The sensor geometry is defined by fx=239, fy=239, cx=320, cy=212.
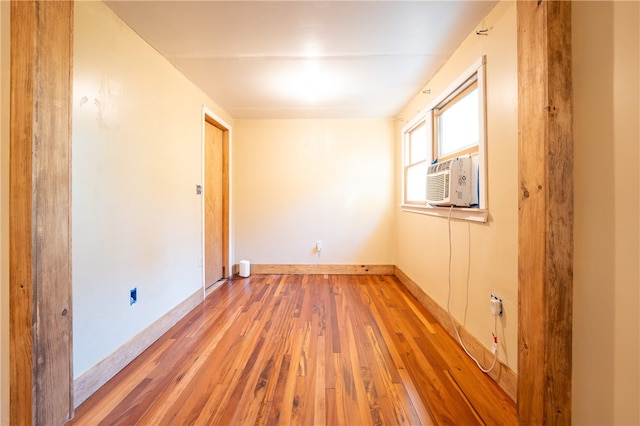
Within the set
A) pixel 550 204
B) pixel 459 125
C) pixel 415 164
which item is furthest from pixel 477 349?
pixel 415 164

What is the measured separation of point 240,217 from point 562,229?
3.43m

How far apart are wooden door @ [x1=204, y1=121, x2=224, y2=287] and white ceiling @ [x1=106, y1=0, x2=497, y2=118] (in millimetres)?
630

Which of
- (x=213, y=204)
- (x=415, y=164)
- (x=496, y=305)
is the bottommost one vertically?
(x=496, y=305)

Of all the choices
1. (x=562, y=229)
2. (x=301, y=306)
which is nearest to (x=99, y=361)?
(x=301, y=306)

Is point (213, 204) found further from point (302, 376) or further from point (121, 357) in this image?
point (302, 376)

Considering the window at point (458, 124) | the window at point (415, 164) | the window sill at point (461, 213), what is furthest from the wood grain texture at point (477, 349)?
the window at point (458, 124)

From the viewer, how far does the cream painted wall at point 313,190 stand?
11.6 ft

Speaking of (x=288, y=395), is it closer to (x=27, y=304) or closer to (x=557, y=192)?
(x=27, y=304)

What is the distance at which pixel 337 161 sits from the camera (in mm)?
3547

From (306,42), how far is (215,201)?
222 centimetres

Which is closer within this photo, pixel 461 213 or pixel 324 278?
pixel 461 213

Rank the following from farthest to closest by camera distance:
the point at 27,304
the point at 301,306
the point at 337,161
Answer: the point at 337,161 < the point at 301,306 < the point at 27,304

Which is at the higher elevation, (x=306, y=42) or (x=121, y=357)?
(x=306, y=42)

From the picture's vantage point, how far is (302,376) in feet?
4.69
